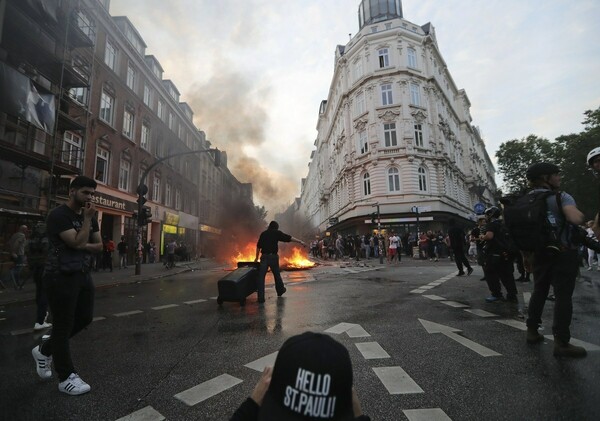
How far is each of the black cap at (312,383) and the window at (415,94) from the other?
1423 inches

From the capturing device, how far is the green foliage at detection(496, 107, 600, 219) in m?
31.2

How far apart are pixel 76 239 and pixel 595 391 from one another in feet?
14.8

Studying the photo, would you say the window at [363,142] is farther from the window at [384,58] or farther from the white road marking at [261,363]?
the white road marking at [261,363]

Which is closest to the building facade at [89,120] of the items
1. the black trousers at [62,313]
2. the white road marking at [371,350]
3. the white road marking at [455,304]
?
the black trousers at [62,313]

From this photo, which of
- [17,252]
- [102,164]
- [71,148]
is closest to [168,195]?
[102,164]

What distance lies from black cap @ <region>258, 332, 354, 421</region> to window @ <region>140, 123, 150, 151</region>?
89.4ft

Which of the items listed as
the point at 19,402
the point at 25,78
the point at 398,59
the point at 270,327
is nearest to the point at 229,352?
the point at 270,327

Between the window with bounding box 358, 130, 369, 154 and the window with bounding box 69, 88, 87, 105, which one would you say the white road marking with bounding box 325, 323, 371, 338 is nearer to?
the window with bounding box 69, 88, 87, 105

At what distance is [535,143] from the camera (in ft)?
133

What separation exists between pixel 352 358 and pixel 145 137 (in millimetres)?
26604

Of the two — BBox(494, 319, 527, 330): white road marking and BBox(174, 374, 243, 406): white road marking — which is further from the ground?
BBox(494, 319, 527, 330): white road marking

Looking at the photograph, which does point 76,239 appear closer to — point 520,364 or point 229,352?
point 229,352

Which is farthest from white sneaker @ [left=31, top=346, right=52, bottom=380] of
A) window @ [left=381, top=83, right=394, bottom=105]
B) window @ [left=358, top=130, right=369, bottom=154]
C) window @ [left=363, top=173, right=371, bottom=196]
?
window @ [left=381, top=83, right=394, bottom=105]

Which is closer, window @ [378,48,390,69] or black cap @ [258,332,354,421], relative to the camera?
black cap @ [258,332,354,421]
